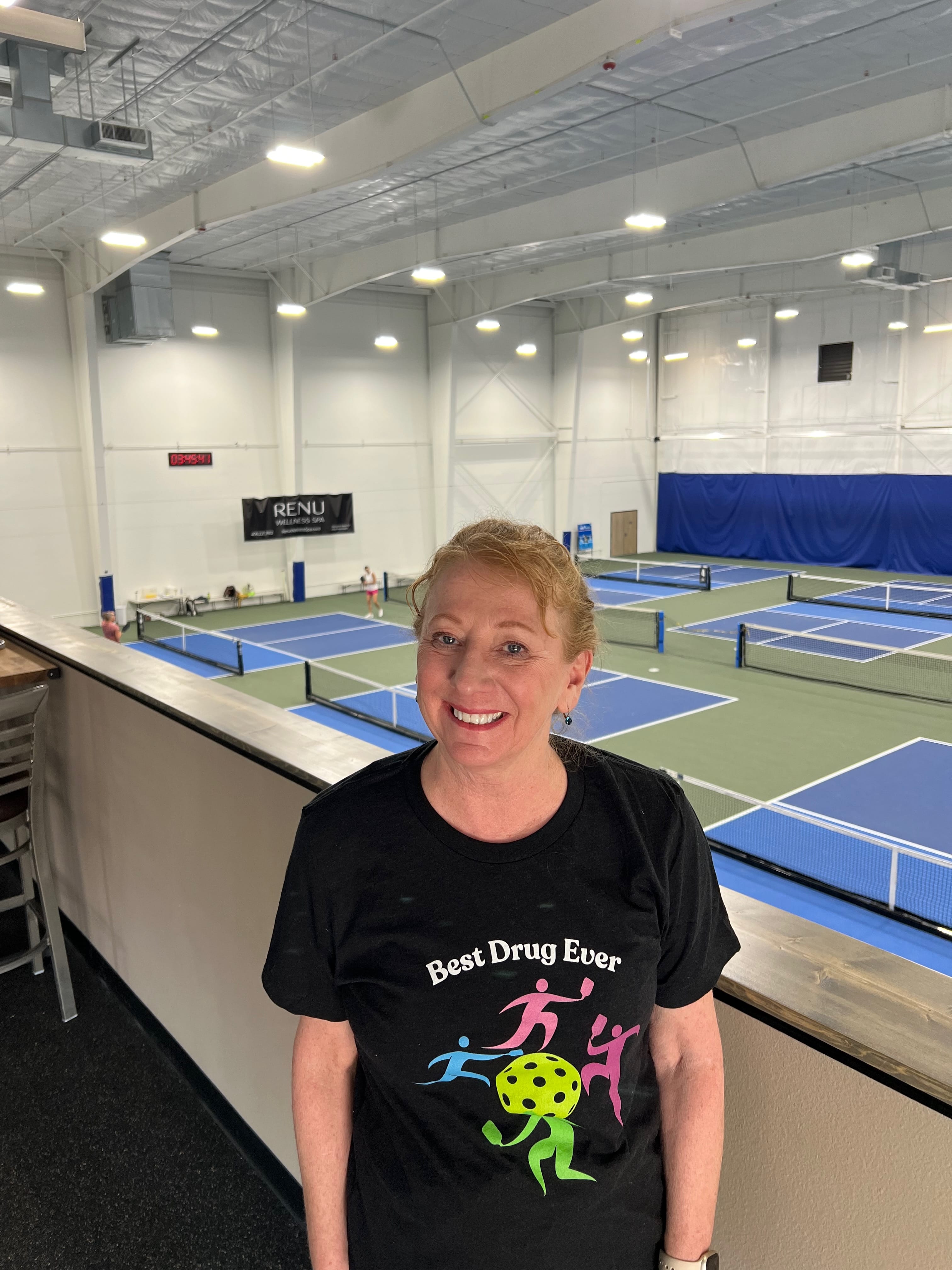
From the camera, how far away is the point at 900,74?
473 inches

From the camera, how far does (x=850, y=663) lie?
609 inches

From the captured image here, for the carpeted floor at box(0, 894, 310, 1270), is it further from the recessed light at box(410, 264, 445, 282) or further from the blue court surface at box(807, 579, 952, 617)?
the blue court surface at box(807, 579, 952, 617)

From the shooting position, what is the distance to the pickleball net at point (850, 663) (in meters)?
14.5

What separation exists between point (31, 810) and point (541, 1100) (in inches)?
149

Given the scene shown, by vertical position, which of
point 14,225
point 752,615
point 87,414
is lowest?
point 752,615

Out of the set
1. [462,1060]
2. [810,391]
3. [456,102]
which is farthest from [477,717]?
[810,391]

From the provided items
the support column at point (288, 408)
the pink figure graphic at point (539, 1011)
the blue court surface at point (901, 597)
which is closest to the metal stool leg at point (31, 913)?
the pink figure graphic at point (539, 1011)

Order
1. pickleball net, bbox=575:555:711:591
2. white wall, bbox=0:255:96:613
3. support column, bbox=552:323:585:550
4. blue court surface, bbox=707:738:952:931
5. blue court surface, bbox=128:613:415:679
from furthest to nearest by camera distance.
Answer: support column, bbox=552:323:585:550, pickleball net, bbox=575:555:711:591, white wall, bbox=0:255:96:613, blue court surface, bbox=128:613:415:679, blue court surface, bbox=707:738:952:931

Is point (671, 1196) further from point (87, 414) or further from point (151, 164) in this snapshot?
point (87, 414)

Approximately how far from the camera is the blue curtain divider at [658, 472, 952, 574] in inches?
1051

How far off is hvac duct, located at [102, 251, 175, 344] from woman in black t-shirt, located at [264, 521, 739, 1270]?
2049 centimetres

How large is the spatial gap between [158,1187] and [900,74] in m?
14.0

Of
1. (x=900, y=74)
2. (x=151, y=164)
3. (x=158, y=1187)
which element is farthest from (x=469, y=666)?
(x=151, y=164)

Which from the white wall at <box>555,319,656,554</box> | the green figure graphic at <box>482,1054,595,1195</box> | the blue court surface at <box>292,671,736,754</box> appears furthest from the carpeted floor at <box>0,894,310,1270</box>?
the white wall at <box>555,319,656,554</box>
